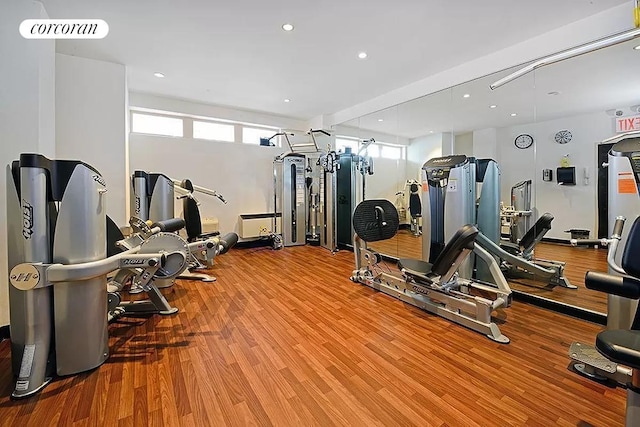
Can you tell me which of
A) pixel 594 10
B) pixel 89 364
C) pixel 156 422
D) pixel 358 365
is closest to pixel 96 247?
pixel 89 364

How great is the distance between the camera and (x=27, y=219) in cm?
169

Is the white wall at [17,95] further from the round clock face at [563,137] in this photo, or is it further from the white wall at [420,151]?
the round clock face at [563,137]

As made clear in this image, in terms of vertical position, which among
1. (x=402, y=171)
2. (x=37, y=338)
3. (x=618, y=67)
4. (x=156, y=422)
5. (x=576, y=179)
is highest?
(x=618, y=67)

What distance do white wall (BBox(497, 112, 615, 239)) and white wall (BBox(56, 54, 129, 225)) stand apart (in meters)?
5.25

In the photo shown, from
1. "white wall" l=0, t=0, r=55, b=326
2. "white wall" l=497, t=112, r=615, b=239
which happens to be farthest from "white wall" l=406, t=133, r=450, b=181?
"white wall" l=0, t=0, r=55, b=326

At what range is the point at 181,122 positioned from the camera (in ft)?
18.4

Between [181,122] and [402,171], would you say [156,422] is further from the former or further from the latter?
[181,122]

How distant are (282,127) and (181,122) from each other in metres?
2.21

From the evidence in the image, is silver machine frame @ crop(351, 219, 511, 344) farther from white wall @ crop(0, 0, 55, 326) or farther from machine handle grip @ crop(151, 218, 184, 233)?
white wall @ crop(0, 0, 55, 326)

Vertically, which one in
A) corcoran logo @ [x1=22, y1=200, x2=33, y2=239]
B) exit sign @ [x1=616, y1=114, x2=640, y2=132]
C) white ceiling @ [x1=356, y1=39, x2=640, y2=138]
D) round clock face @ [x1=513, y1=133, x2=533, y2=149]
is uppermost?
white ceiling @ [x1=356, y1=39, x2=640, y2=138]

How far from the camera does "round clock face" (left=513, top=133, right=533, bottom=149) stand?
3797 mm

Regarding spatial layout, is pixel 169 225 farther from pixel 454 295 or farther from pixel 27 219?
pixel 454 295

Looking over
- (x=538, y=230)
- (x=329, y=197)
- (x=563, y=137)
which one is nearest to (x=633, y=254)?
(x=538, y=230)

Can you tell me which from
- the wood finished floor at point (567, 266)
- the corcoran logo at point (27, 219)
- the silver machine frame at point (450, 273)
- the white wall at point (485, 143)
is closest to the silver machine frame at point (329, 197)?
the wood finished floor at point (567, 266)
